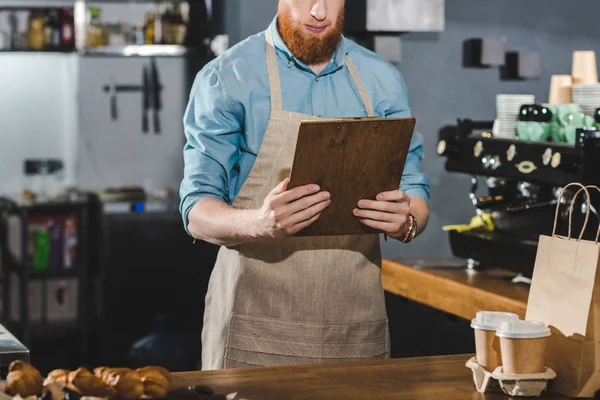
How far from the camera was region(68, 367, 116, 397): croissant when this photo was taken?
1.56 metres

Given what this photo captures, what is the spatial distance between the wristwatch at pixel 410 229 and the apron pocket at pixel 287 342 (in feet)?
0.92

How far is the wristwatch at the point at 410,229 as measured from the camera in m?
2.24

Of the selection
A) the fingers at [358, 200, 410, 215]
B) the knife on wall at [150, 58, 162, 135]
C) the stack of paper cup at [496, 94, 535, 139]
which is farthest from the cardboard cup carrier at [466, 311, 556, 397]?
the knife on wall at [150, 58, 162, 135]

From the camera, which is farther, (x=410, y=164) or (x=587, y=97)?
(x=587, y=97)

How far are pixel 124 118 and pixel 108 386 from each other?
506 centimetres

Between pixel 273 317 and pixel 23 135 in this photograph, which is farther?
pixel 23 135

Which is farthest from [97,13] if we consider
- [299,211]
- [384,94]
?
[299,211]

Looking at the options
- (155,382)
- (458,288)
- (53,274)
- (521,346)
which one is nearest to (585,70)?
(458,288)

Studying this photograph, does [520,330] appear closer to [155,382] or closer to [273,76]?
[155,382]

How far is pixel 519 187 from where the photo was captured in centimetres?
353

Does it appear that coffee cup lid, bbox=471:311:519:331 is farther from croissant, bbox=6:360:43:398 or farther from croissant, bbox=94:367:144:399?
croissant, bbox=6:360:43:398

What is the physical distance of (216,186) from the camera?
2326 mm

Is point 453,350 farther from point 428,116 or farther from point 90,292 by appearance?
point 90,292

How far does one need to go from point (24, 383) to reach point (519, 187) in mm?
2303
